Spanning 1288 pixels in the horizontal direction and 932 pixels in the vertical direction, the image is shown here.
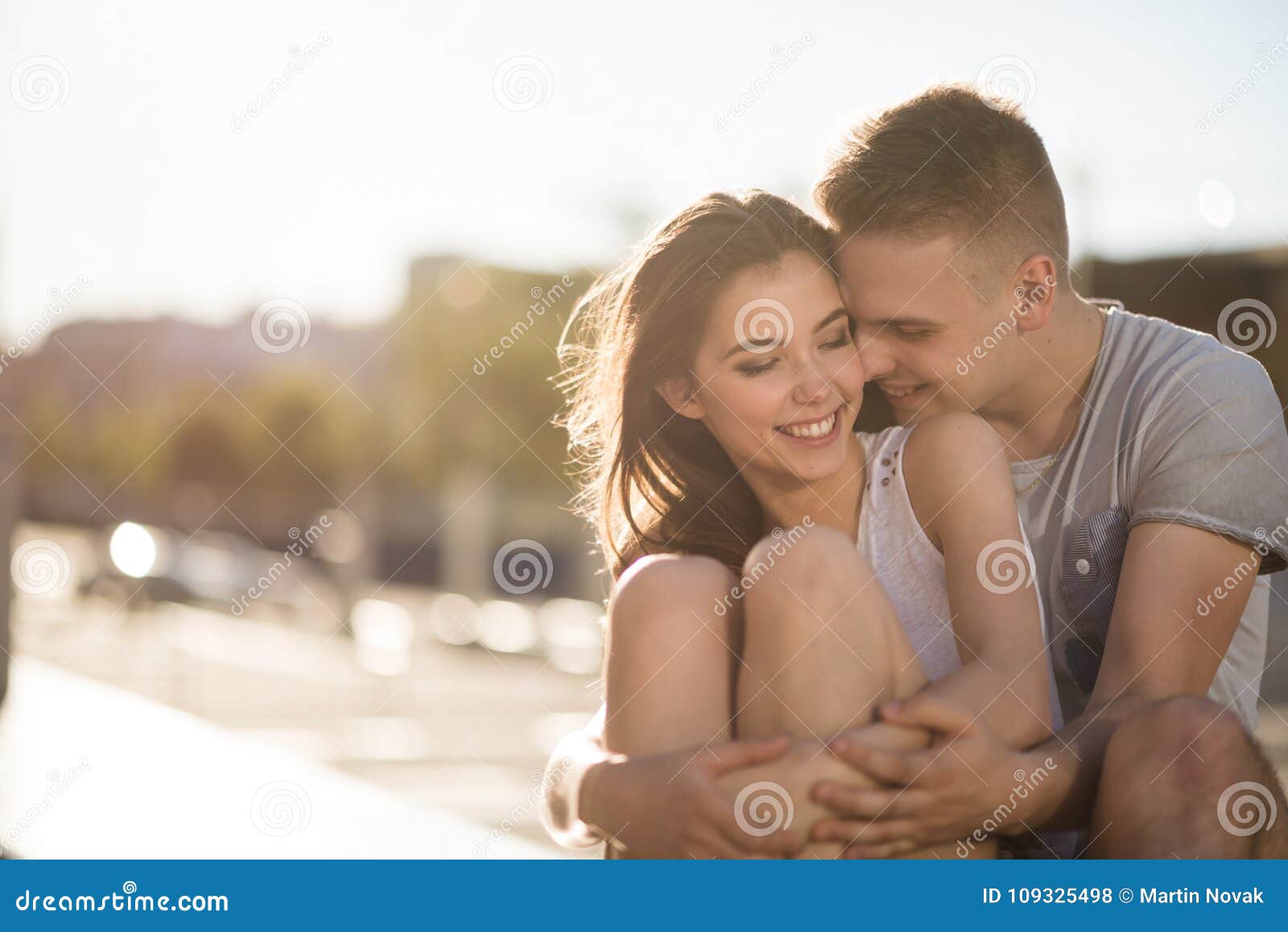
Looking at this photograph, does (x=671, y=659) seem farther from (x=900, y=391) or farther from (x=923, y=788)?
(x=900, y=391)

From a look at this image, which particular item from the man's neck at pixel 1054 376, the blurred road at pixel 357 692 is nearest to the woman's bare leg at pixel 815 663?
the man's neck at pixel 1054 376

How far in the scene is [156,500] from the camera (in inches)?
2028

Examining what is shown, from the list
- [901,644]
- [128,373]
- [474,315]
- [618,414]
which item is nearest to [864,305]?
[618,414]

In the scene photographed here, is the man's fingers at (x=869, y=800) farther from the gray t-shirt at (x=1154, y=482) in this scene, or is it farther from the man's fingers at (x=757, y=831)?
the gray t-shirt at (x=1154, y=482)

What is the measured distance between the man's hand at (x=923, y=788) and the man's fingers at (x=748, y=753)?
87 mm

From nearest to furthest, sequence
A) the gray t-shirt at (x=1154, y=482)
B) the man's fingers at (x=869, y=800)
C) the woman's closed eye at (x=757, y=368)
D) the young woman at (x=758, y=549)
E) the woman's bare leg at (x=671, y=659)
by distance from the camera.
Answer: the man's fingers at (x=869, y=800), the young woman at (x=758, y=549), the woman's bare leg at (x=671, y=659), the gray t-shirt at (x=1154, y=482), the woman's closed eye at (x=757, y=368)

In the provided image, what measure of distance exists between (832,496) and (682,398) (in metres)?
0.44

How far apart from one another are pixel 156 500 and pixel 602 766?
5255cm

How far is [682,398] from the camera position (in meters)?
→ 3.17

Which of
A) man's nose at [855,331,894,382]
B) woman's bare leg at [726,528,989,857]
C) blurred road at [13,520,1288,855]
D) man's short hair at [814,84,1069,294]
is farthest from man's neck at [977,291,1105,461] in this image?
blurred road at [13,520,1288,855]

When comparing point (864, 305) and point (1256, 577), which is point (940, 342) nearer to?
point (864, 305)

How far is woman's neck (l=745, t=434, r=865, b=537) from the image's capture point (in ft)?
9.81

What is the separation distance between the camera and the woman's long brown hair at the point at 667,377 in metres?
3.06

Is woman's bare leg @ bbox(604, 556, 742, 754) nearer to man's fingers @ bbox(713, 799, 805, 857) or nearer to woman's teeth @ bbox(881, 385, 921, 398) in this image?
man's fingers @ bbox(713, 799, 805, 857)
